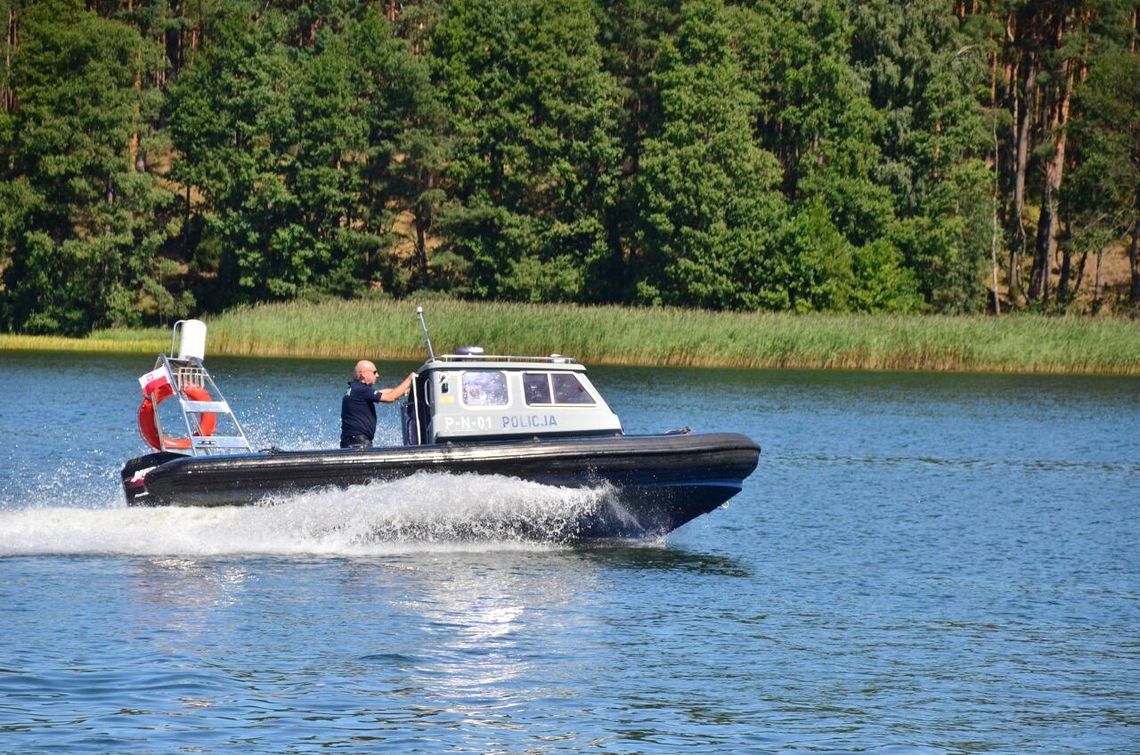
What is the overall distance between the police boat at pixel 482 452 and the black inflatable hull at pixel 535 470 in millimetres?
10

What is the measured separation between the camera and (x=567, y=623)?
14.9 meters

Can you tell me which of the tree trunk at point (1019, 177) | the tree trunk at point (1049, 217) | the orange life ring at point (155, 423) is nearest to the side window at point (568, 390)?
the orange life ring at point (155, 423)

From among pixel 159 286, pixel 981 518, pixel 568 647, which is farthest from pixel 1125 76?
pixel 568 647

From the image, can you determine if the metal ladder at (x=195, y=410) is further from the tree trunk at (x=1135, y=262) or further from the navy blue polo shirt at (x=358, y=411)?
the tree trunk at (x=1135, y=262)

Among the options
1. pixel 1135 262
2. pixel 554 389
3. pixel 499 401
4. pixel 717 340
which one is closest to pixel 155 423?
pixel 499 401

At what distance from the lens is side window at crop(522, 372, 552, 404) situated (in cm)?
1884

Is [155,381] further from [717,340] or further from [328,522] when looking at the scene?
[717,340]

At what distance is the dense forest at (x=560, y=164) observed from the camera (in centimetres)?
6738

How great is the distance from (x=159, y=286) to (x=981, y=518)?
50.1 meters

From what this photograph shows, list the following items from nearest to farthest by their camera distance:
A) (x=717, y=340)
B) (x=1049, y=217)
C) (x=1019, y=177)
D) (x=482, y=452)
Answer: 1. (x=482, y=452)
2. (x=717, y=340)
3. (x=1049, y=217)
4. (x=1019, y=177)

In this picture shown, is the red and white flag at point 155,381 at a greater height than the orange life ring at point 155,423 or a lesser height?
greater

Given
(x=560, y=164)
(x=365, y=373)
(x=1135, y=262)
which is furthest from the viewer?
(x=560, y=164)

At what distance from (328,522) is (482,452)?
1.70 m

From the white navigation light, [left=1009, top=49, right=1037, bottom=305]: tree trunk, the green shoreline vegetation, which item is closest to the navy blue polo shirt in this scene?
the white navigation light
